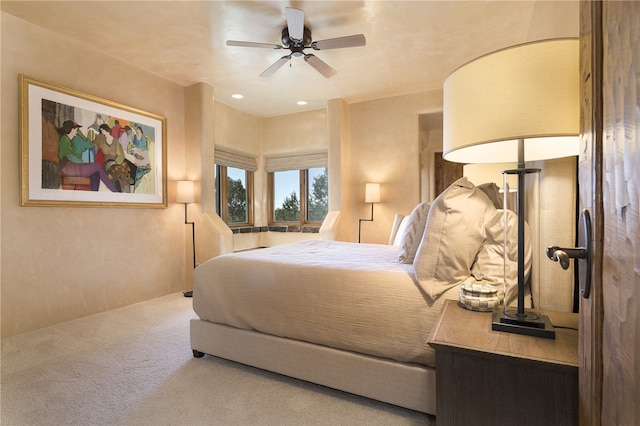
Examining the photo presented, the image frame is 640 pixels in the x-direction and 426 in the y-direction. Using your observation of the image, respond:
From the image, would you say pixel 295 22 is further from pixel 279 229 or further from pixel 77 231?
pixel 279 229

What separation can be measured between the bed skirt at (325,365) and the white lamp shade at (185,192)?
2.05 meters

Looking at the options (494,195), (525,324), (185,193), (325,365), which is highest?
(185,193)

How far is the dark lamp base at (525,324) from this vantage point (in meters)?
1.00

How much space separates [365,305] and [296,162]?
4269mm

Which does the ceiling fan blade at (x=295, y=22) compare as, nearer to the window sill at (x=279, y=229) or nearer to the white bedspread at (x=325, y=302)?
the white bedspread at (x=325, y=302)

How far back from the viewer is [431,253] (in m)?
1.43

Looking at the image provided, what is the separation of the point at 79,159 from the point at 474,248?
3358 mm

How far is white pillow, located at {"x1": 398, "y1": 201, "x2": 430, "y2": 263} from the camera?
179 cm

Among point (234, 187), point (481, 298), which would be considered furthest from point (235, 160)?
point (481, 298)

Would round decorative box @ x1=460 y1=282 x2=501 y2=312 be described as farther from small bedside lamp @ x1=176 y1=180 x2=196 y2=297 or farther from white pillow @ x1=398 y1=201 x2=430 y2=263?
small bedside lamp @ x1=176 y1=180 x2=196 y2=297

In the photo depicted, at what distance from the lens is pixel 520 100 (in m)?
0.89

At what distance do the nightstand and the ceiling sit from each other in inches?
61.3

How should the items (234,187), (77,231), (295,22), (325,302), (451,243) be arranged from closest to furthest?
1. (451,243)
2. (325,302)
3. (295,22)
4. (77,231)
5. (234,187)

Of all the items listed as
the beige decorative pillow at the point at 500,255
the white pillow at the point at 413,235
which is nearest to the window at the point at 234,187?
the white pillow at the point at 413,235
